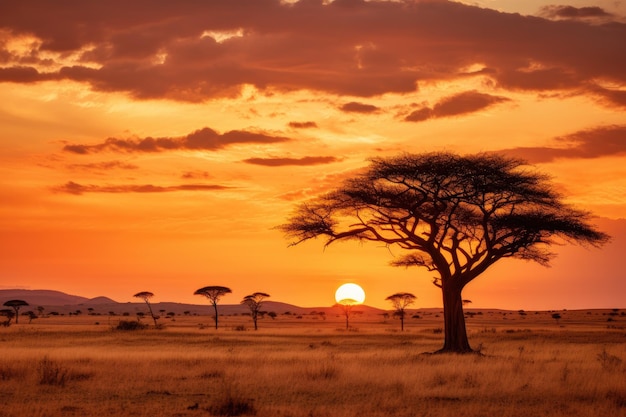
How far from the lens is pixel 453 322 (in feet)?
123

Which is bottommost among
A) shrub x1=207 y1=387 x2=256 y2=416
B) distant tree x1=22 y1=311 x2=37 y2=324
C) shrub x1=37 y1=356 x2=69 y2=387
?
shrub x1=207 y1=387 x2=256 y2=416

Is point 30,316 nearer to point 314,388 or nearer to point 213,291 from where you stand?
point 213,291

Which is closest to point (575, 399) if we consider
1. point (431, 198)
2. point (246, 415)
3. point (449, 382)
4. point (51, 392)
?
point (449, 382)

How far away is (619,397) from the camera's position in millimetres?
18578

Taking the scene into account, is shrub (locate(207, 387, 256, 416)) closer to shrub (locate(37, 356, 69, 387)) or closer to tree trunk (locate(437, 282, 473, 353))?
shrub (locate(37, 356, 69, 387))

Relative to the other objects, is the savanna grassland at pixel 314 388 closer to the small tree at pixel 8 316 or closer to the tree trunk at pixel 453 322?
the tree trunk at pixel 453 322

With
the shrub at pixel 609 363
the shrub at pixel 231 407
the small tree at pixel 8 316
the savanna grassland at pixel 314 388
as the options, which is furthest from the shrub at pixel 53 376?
the small tree at pixel 8 316

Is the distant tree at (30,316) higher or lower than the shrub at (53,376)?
higher

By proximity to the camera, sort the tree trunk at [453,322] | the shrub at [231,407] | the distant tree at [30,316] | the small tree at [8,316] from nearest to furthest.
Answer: the shrub at [231,407], the tree trunk at [453,322], the small tree at [8,316], the distant tree at [30,316]

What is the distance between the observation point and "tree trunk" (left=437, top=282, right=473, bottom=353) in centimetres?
3725

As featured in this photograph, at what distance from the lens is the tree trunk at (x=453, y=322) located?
37250 millimetres

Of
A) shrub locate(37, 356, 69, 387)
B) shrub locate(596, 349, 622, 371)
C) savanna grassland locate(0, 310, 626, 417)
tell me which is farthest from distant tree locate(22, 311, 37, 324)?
shrub locate(596, 349, 622, 371)

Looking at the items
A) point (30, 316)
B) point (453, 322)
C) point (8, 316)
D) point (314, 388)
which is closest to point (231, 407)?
point (314, 388)

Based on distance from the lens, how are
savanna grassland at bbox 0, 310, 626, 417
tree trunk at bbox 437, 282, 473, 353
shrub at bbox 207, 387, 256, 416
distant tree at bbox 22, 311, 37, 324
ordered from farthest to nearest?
distant tree at bbox 22, 311, 37, 324 < tree trunk at bbox 437, 282, 473, 353 < savanna grassland at bbox 0, 310, 626, 417 < shrub at bbox 207, 387, 256, 416
